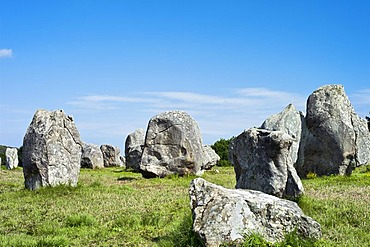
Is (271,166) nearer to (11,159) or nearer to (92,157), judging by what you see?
(92,157)

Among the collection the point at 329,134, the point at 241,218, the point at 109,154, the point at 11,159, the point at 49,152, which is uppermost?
the point at 329,134

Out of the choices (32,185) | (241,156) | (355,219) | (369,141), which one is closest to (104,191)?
(32,185)

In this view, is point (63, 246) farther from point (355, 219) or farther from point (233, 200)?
point (355, 219)

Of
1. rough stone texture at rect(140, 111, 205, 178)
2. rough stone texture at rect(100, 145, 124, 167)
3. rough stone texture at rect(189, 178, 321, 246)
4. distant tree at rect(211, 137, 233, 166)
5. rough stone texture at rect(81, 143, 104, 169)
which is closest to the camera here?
rough stone texture at rect(189, 178, 321, 246)

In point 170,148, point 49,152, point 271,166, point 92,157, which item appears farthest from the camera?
point 92,157

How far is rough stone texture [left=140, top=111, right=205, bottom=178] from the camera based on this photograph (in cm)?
2472

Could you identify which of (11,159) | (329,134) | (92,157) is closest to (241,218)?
(329,134)

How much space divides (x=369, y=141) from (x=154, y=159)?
13888 millimetres

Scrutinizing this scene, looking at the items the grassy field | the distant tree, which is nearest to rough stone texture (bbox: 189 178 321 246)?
the grassy field

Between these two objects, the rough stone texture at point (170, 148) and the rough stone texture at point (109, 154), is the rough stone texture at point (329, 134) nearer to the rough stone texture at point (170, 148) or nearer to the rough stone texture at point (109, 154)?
the rough stone texture at point (170, 148)

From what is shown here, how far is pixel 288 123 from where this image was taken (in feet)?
94.4

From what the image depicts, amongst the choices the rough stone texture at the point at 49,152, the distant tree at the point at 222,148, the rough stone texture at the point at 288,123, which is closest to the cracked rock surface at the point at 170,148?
the rough stone texture at the point at 288,123

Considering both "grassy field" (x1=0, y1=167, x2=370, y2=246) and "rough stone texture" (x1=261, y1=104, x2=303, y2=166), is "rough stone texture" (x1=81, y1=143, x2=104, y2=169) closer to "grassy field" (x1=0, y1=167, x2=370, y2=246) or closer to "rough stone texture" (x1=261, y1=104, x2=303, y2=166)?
"rough stone texture" (x1=261, y1=104, x2=303, y2=166)

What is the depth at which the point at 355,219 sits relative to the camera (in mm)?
11234
